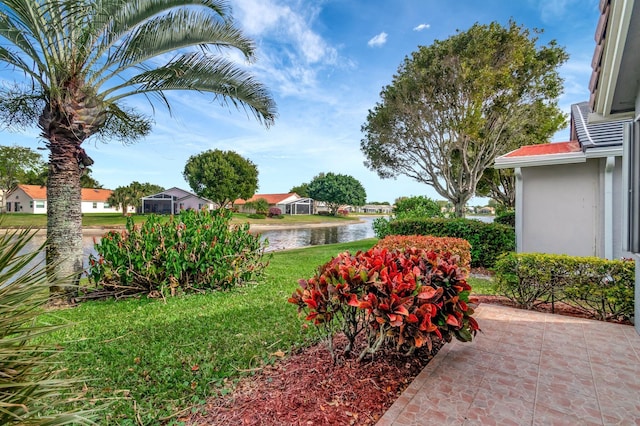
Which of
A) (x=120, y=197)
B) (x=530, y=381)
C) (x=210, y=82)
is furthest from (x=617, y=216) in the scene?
(x=120, y=197)

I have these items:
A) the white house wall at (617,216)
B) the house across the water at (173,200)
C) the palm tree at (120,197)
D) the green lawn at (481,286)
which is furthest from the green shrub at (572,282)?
the palm tree at (120,197)

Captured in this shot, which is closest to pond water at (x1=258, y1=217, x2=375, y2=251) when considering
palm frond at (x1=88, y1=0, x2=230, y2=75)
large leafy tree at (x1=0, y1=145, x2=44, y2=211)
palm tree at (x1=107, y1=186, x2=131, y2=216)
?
palm frond at (x1=88, y1=0, x2=230, y2=75)

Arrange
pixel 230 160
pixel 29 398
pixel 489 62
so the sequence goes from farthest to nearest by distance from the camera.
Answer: pixel 230 160 < pixel 489 62 < pixel 29 398

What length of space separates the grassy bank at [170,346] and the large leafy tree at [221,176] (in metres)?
35.6

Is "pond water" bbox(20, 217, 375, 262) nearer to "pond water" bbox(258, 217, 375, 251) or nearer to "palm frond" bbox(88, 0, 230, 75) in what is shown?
"pond water" bbox(258, 217, 375, 251)

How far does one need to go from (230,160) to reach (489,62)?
34725 millimetres

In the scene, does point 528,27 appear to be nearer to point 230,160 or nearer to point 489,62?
point 489,62

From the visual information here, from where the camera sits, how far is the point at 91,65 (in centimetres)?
514

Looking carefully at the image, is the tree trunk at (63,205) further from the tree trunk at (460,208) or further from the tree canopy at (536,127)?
the tree canopy at (536,127)

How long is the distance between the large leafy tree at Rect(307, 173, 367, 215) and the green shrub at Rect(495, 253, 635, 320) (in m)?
49.6

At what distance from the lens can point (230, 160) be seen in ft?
135

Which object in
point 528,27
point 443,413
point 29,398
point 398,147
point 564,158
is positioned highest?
point 528,27

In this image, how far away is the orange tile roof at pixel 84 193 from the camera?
38.1 m

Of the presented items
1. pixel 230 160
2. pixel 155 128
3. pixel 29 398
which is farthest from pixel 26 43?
pixel 230 160
